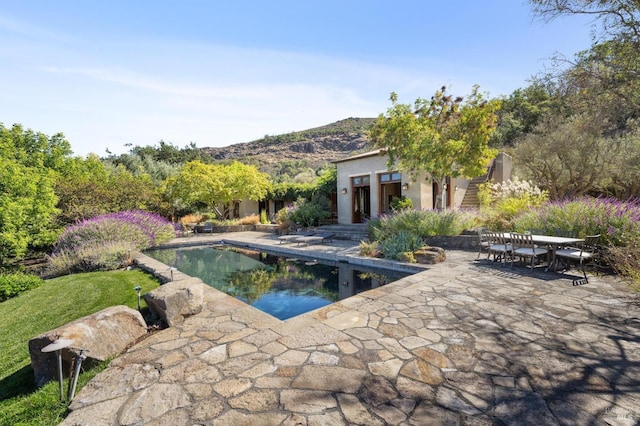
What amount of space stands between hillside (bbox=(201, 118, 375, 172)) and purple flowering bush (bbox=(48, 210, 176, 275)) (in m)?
35.7

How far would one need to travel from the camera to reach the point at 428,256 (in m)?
7.53

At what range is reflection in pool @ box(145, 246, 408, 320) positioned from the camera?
589 centimetres

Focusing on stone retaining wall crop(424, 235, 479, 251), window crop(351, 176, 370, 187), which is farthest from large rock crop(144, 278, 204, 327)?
window crop(351, 176, 370, 187)

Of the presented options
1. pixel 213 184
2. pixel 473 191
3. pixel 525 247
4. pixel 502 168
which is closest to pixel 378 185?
pixel 473 191

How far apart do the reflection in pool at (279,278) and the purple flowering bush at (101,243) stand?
133 cm

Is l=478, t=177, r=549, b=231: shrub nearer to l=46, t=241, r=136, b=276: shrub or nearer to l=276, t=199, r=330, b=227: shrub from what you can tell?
l=276, t=199, r=330, b=227: shrub

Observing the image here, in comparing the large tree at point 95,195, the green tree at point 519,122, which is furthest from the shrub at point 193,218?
the green tree at point 519,122

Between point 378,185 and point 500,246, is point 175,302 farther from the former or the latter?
point 378,185

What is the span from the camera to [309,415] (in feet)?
6.79

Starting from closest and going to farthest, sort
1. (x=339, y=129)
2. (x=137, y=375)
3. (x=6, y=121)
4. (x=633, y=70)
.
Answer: (x=137, y=375), (x=633, y=70), (x=6, y=121), (x=339, y=129)

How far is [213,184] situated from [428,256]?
1376 centimetres

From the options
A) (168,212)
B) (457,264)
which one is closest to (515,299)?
(457,264)

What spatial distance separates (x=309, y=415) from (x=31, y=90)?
11.3 meters

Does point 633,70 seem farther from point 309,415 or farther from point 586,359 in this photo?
point 309,415
